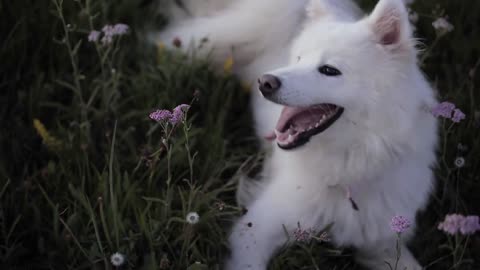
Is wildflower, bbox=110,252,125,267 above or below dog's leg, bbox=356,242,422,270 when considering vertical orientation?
above

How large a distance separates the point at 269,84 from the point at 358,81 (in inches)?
13.1

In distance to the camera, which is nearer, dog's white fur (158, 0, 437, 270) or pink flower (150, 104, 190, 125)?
pink flower (150, 104, 190, 125)

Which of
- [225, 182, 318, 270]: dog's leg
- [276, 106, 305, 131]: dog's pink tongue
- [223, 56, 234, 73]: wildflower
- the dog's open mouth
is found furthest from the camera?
[223, 56, 234, 73]: wildflower

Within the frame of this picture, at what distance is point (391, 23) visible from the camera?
6.75 ft

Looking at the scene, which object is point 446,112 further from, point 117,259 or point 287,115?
point 117,259

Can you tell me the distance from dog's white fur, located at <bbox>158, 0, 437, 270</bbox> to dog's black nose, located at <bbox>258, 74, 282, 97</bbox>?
0.02m

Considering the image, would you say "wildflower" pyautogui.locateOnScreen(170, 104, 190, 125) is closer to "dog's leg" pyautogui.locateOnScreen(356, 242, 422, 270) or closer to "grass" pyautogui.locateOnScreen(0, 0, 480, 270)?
"grass" pyautogui.locateOnScreen(0, 0, 480, 270)

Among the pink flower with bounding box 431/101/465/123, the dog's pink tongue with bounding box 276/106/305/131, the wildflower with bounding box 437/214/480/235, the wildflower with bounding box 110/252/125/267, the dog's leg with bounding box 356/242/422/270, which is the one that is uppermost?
the wildflower with bounding box 437/214/480/235

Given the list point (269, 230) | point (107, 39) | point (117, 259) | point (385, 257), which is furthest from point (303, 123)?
point (107, 39)

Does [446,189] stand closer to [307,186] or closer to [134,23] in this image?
[307,186]

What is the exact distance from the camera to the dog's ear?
6.62 feet

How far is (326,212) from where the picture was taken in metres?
2.38

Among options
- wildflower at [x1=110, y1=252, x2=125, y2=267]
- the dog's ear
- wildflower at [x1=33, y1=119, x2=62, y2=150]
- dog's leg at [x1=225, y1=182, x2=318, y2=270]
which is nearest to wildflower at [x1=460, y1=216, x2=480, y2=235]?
the dog's ear

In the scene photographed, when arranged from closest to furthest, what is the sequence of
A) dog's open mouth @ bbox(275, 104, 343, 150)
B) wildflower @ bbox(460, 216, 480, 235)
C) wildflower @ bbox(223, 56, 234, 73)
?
wildflower @ bbox(460, 216, 480, 235) < dog's open mouth @ bbox(275, 104, 343, 150) < wildflower @ bbox(223, 56, 234, 73)
